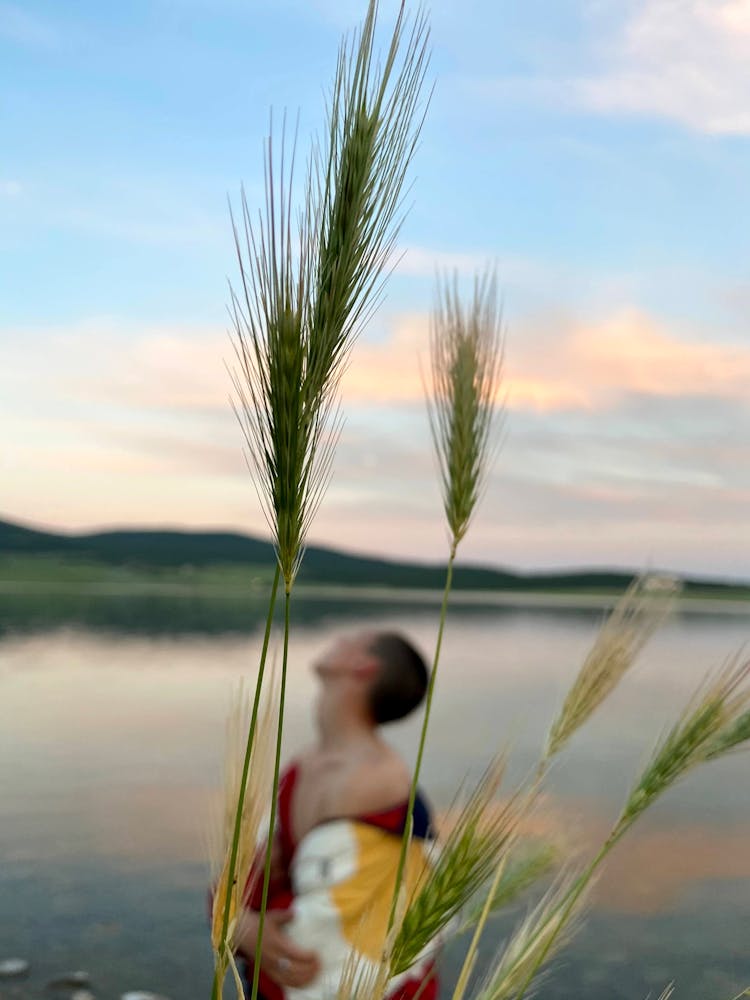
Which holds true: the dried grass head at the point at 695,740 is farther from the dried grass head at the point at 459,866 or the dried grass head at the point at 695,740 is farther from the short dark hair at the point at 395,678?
the short dark hair at the point at 395,678

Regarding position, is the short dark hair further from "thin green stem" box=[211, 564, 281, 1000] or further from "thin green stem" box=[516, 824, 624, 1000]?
"thin green stem" box=[211, 564, 281, 1000]

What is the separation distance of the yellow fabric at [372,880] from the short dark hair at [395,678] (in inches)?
9.3

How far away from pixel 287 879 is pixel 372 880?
184 mm

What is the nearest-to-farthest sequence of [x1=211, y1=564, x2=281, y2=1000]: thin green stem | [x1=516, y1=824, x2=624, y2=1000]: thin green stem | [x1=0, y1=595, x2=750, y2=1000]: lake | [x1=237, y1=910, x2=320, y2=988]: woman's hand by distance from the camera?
[x1=211, y1=564, x2=281, y2=1000]: thin green stem, [x1=516, y1=824, x2=624, y2=1000]: thin green stem, [x1=237, y1=910, x2=320, y2=988]: woman's hand, [x1=0, y1=595, x2=750, y2=1000]: lake

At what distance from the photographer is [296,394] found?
1.08 metres

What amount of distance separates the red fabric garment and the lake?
26 centimetres

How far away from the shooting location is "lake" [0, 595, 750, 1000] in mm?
4377

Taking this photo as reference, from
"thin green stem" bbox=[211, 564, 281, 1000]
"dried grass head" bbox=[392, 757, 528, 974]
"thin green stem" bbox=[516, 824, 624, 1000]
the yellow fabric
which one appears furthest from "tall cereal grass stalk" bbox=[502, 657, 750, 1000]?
the yellow fabric

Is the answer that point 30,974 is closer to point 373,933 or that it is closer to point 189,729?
point 373,933

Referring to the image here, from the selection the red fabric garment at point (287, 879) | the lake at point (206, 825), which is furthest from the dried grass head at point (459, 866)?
the red fabric garment at point (287, 879)

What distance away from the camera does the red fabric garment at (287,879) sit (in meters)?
2.18

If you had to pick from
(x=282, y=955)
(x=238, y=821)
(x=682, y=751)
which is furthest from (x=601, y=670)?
(x=282, y=955)

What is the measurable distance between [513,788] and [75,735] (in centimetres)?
1297

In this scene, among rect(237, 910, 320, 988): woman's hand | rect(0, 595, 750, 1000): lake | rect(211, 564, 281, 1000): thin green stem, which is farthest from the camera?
rect(0, 595, 750, 1000): lake
